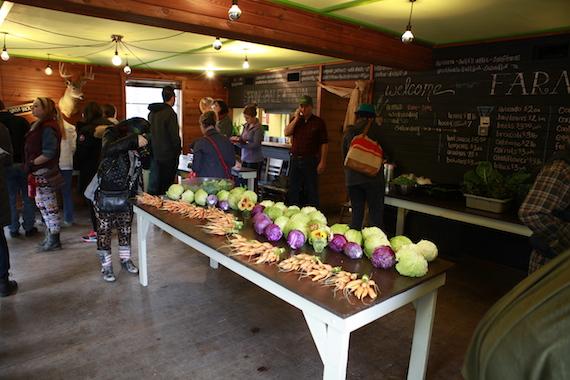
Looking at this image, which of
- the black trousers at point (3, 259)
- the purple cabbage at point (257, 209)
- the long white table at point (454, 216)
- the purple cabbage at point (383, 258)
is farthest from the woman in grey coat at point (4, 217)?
the long white table at point (454, 216)

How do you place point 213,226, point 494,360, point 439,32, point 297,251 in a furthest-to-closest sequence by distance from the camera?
point 439,32 < point 213,226 < point 297,251 < point 494,360

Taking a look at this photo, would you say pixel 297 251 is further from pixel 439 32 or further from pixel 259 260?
pixel 439 32

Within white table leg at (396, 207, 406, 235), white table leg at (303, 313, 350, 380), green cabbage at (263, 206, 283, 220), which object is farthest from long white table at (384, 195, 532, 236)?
white table leg at (303, 313, 350, 380)

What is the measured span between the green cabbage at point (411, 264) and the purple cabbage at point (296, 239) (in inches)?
19.6

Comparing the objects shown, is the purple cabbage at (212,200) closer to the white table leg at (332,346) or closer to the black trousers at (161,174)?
the white table leg at (332,346)

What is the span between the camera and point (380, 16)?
3.42m

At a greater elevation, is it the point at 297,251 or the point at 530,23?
the point at 530,23

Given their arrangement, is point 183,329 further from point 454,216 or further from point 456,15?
point 456,15

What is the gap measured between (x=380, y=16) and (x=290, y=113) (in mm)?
3646

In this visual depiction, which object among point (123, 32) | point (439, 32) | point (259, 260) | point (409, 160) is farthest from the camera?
point (409, 160)

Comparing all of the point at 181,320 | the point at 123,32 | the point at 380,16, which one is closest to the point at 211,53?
the point at 123,32

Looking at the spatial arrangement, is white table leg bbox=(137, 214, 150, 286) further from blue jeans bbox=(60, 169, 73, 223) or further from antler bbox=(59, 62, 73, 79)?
antler bbox=(59, 62, 73, 79)

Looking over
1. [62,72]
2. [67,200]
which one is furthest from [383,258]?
[62,72]

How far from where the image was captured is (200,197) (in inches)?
116
